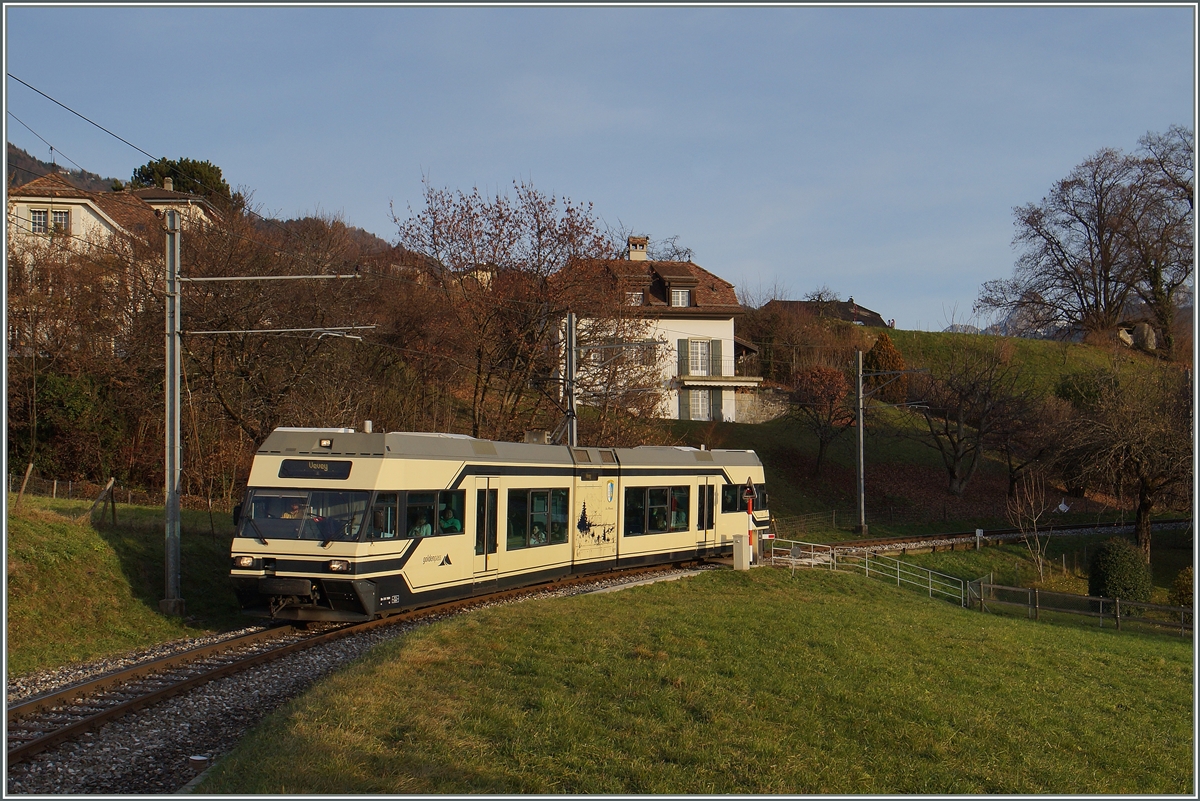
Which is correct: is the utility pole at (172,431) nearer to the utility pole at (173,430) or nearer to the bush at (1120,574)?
the utility pole at (173,430)

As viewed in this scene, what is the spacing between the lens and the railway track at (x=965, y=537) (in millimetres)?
34506

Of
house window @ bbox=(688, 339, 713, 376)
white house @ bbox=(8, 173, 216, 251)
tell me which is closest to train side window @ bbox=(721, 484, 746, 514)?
white house @ bbox=(8, 173, 216, 251)

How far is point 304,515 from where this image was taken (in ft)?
46.9

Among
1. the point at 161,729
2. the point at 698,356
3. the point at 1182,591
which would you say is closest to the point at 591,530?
the point at 161,729

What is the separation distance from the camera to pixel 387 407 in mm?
35156

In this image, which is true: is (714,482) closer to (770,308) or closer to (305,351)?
(305,351)

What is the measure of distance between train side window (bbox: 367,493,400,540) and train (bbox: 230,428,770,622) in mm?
20

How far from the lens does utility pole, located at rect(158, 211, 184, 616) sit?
51.8 feet

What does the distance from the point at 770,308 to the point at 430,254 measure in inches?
1544

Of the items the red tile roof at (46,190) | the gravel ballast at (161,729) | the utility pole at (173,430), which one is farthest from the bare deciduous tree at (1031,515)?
the red tile roof at (46,190)

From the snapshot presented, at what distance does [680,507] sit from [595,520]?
3675 millimetres

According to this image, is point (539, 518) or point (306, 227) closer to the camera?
point (539, 518)

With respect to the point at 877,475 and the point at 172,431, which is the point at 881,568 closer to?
the point at 172,431

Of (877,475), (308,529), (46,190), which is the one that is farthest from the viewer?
(877,475)
